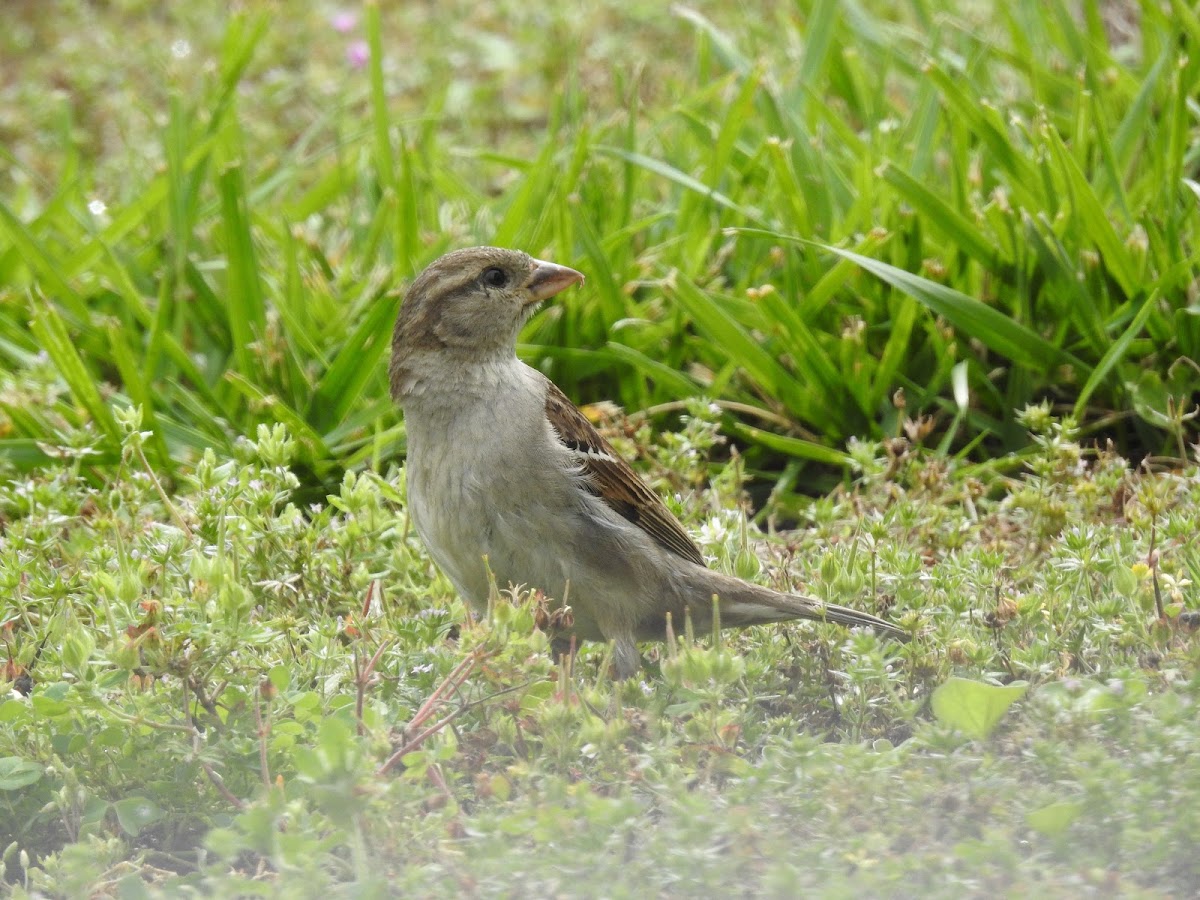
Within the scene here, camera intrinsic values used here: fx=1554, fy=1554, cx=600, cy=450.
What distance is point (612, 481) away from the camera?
3916 millimetres

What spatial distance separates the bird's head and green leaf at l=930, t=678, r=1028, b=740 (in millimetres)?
1638

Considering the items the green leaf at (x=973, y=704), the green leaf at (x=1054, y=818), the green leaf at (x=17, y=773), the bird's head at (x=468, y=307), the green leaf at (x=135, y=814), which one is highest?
the bird's head at (x=468, y=307)

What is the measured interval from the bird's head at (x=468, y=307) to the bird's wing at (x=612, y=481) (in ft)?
0.72

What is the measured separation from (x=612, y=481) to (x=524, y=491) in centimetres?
30

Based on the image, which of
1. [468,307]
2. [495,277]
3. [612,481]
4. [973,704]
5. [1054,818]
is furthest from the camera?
[495,277]

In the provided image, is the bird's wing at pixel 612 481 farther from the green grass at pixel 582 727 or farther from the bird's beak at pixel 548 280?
the bird's beak at pixel 548 280

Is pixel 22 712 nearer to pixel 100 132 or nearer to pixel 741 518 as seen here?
pixel 741 518

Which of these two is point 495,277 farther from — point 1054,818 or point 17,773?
point 1054,818

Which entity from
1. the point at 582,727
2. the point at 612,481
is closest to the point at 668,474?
the point at 612,481

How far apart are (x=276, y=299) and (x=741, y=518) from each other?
2.18 metres

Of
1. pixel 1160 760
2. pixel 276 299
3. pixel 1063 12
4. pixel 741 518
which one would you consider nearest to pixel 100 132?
pixel 276 299

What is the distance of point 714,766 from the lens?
2.92 metres

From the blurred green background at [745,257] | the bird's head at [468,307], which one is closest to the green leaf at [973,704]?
the bird's head at [468,307]

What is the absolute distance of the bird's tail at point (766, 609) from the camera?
3631 mm
